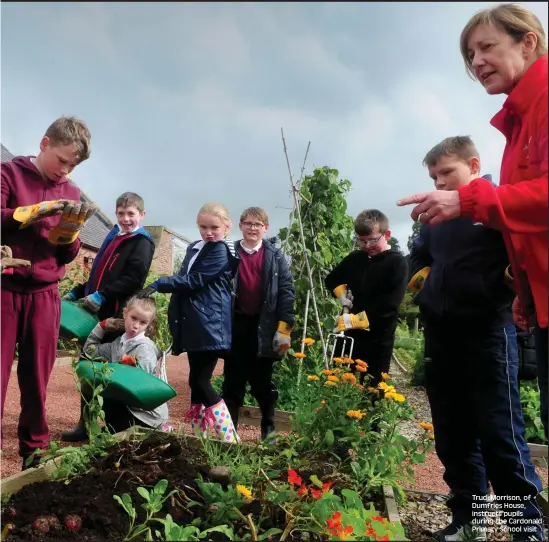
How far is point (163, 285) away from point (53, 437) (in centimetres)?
146

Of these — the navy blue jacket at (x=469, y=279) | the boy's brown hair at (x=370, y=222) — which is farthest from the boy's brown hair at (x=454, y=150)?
the boy's brown hair at (x=370, y=222)

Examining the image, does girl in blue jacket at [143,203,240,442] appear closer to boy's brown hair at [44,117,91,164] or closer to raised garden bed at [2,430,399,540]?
raised garden bed at [2,430,399,540]

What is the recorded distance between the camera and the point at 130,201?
328cm

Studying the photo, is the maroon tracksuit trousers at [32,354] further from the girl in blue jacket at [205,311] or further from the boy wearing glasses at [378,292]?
the boy wearing glasses at [378,292]

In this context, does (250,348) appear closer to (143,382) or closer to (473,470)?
(143,382)

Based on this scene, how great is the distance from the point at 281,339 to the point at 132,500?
1.64 m

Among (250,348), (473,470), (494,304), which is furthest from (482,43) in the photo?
(250,348)

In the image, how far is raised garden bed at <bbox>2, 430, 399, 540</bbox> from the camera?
1648 millimetres

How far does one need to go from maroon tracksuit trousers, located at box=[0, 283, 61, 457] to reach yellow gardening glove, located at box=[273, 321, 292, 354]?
1415mm

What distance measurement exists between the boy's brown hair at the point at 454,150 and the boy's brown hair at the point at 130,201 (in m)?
1.93

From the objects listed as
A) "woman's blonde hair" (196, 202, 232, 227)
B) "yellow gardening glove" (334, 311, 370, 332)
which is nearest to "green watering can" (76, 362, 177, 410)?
"woman's blonde hair" (196, 202, 232, 227)

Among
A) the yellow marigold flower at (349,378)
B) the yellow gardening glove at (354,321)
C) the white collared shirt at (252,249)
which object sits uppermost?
the white collared shirt at (252,249)

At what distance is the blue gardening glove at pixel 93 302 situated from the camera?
3.03 meters

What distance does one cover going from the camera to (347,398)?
2.68 m
